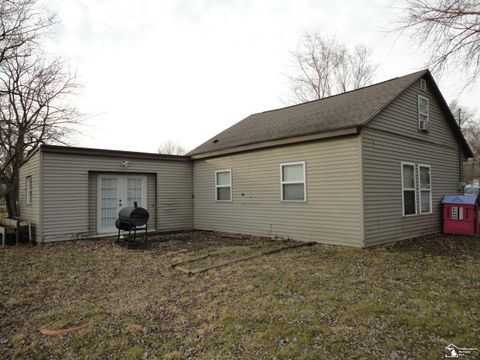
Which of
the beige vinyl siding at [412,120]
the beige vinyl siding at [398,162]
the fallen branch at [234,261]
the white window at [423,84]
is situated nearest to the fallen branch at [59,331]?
the fallen branch at [234,261]

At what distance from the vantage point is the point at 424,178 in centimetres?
965

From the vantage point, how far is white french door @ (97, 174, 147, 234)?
1017 centimetres

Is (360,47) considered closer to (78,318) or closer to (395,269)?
(395,269)

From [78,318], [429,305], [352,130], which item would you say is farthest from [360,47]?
[78,318]

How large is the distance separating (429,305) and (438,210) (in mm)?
7794

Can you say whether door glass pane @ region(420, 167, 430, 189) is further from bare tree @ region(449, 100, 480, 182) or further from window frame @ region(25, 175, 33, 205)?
bare tree @ region(449, 100, 480, 182)

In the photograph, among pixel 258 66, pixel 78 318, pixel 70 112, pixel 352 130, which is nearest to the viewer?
pixel 78 318

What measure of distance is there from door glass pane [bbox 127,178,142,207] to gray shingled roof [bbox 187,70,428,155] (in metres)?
2.58

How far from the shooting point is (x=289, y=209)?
29.3 ft

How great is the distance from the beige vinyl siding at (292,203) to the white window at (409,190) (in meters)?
2.34

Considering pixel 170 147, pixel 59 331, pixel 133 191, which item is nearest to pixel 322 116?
pixel 133 191

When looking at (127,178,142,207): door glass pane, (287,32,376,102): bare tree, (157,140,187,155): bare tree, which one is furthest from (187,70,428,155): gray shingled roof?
(157,140,187,155): bare tree

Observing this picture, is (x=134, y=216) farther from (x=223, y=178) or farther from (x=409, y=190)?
(x=409, y=190)

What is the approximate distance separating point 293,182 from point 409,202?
3.52 m
